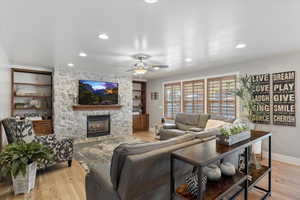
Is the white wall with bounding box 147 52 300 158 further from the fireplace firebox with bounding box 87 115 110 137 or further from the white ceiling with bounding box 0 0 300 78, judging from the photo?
the fireplace firebox with bounding box 87 115 110 137

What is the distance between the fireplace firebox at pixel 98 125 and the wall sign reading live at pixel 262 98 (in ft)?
16.2

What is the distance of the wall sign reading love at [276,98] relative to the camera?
361cm

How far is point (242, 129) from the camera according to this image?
1972 millimetres

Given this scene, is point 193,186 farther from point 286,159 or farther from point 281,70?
point 281,70

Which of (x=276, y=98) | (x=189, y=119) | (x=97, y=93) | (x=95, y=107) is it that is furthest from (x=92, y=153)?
(x=276, y=98)

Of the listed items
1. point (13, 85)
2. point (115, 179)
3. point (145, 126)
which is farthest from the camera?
point (145, 126)

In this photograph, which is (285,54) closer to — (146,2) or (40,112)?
(146,2)

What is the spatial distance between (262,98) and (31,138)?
5354 mm

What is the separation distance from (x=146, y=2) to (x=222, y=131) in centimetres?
170

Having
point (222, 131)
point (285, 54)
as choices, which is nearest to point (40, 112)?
point (222, 131)

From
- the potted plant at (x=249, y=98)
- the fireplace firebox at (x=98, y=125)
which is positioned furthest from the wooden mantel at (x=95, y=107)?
the potted plant at (x=249, y=98)

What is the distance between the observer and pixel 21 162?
7.26ft

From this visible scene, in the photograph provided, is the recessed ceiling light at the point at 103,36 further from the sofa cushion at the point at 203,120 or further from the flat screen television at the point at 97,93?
the sofa cushion at the point at 203,120

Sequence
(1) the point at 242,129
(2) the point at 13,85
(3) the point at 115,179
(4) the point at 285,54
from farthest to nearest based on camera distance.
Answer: (2) the point at 13,85
(4) the point at 285,54
(1) the point at 242,129
(3) the point at 115,179
